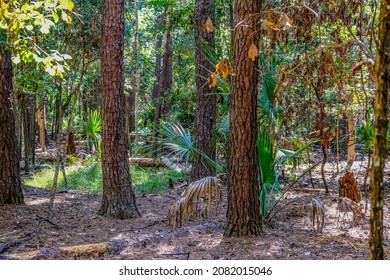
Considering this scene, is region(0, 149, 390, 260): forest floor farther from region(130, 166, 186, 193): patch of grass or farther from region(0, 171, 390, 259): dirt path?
region(130, 166, 186, 193): patch of grass

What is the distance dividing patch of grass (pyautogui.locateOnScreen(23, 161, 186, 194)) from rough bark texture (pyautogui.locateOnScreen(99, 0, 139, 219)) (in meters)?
2.98

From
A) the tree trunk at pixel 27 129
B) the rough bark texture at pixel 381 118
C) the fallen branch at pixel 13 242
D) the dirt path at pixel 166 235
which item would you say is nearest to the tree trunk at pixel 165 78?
the tree trunk at pixel 27 129

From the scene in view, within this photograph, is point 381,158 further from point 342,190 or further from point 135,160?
point 135,160

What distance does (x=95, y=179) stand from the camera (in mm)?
12328

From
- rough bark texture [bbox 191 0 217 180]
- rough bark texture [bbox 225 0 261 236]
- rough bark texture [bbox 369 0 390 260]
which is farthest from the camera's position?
rough bark texture [bbox 191 0 217 180]

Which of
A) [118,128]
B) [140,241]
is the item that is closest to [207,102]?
[118,128]

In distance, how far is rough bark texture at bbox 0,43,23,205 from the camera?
780cm

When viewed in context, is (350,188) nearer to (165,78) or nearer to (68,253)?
(68,253)

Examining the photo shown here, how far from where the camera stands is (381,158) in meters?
2.82

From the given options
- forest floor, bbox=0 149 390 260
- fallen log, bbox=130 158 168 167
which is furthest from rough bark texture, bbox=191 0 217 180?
fallen log, bbox=130 158 168 167

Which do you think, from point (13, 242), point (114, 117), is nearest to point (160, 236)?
point (13, 242)

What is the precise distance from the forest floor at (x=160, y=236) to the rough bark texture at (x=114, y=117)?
0.33 metres

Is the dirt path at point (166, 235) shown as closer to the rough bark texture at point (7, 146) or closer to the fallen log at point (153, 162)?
the rough bark texture at point (7, 146)
